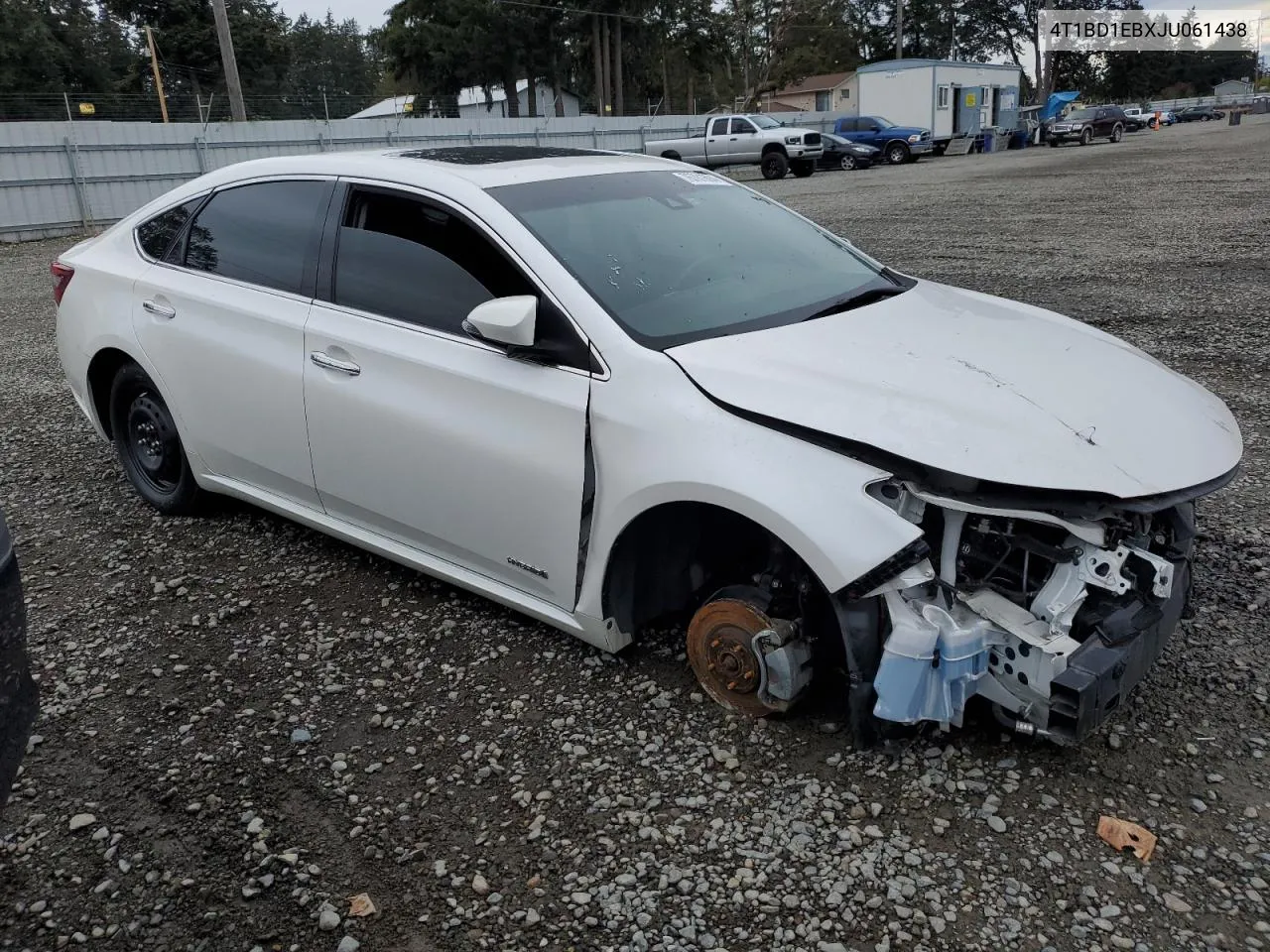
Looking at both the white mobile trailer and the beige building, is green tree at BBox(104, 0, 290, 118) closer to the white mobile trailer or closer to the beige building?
the white mobile trailer

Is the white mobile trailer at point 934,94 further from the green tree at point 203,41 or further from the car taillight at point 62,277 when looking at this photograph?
the car taillight at point 62,277

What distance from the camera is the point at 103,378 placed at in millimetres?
4891

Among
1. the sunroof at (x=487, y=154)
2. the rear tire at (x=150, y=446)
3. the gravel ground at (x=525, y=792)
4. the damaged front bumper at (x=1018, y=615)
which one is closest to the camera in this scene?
the gravel ground at (x=525, y=792)

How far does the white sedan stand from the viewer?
260cm

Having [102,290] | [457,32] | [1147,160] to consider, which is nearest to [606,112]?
[457,32]

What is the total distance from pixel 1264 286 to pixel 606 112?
1771 inches

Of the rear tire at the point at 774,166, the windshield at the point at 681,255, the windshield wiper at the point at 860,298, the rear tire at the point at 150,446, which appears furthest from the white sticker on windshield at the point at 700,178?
the rear tire at the point at 774,166

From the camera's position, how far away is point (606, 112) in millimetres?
50344

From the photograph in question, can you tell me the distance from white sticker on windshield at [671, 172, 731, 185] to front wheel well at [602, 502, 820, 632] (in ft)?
5.31

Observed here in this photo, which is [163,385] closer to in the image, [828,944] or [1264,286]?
[828,944]

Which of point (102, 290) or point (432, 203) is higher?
point (432, 203)

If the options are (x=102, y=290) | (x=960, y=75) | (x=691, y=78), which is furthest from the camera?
(x=691, y=78)

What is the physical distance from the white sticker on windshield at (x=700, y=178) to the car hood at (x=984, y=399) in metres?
1.06

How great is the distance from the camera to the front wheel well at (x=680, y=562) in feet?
9.82
